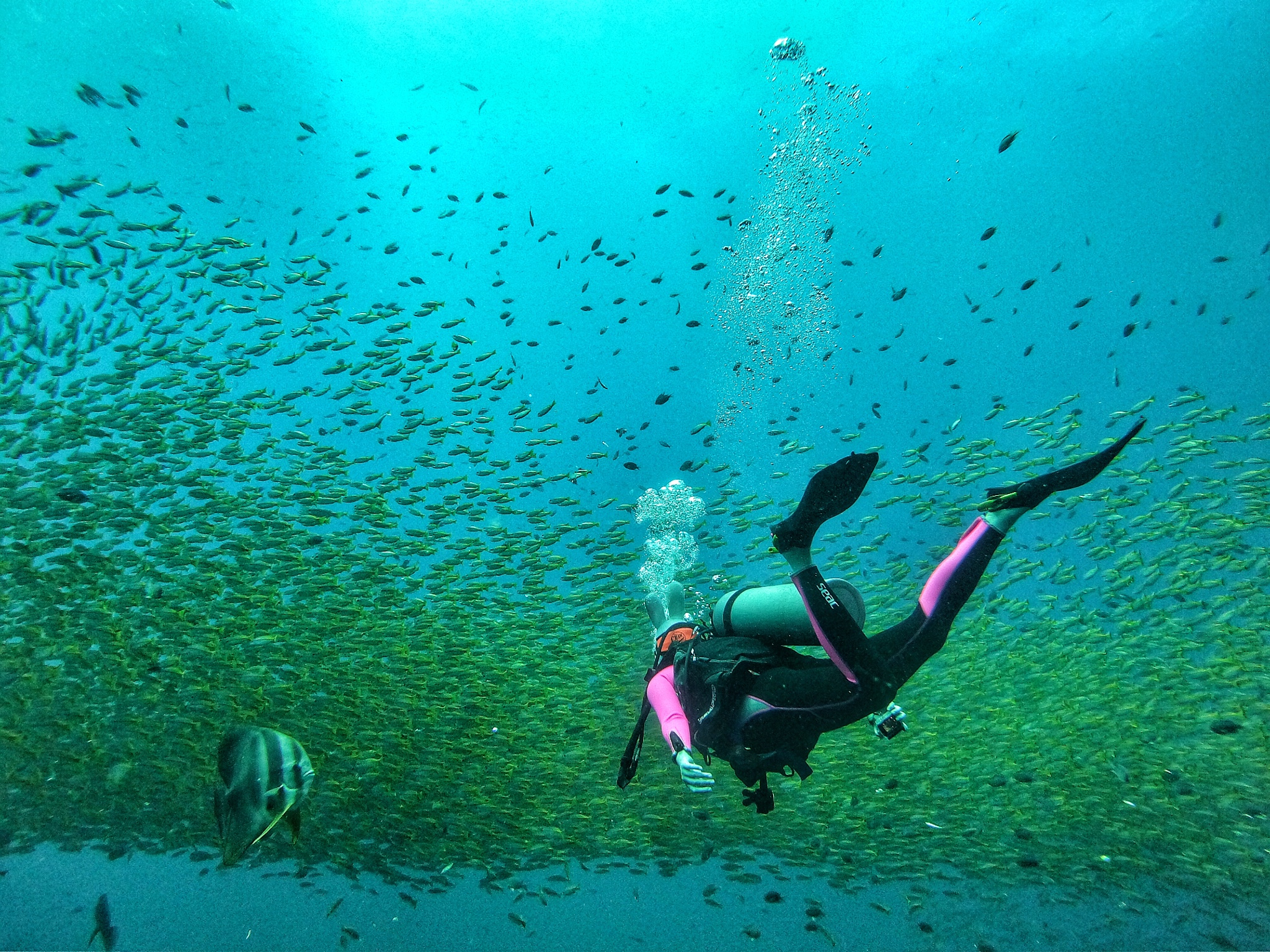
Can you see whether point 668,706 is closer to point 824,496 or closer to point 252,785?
point 824,496

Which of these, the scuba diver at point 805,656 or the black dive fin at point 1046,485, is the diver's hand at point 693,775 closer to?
the scuba diver at point 805,656

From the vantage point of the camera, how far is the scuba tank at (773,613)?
138 inches

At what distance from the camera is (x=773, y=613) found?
3617mm

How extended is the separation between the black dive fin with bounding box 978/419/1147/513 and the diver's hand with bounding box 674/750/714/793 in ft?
6.94

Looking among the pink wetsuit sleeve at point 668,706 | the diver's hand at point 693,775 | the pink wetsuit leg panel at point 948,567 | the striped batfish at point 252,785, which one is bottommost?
the diver's hand at point 693,775

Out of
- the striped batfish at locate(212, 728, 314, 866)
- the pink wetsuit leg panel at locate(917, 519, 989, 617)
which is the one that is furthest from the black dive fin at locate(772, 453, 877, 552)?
the striped batfish at locate(212, 728, 314, 866)

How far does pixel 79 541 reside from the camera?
916cm

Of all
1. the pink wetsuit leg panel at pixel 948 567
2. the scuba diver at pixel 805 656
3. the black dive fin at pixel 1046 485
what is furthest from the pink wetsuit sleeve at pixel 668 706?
the black dive fin at pixel 1046 485

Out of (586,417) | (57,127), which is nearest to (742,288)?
(586,417)

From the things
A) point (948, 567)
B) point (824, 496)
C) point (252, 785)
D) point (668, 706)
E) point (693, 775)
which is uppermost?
point (824, 496)

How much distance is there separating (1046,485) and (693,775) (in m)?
2.49

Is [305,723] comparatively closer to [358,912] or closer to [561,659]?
[561,659]

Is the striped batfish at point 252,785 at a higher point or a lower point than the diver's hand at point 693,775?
higher

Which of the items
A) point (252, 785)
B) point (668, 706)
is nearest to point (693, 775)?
point (668, 706)
